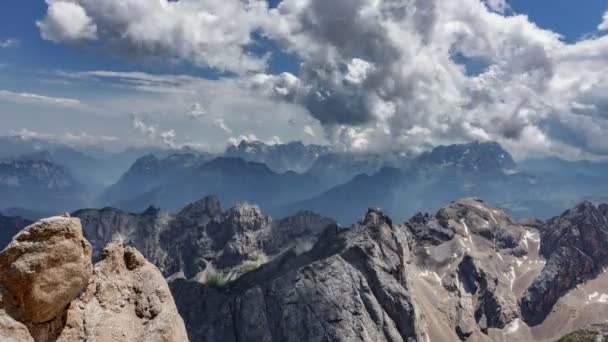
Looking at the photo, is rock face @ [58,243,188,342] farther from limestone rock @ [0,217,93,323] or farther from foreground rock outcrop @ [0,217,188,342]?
limestone rock @ [0,217,93,323]

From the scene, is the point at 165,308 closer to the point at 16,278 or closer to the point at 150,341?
the point at 150,341

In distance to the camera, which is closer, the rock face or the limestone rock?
the limestone rock

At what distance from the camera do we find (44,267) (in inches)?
1006

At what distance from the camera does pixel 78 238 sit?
2725cm

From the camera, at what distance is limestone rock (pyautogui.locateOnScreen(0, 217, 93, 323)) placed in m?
25.0

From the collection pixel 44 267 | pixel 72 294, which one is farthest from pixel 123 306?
pixel 44 267

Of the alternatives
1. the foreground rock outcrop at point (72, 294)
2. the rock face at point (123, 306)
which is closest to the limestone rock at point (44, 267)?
the foreground rock outcrop at point (72, 294)

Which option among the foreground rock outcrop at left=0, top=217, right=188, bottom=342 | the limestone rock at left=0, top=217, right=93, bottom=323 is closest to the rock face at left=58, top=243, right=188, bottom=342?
the foreground rock outcrop at left=0, top=217, right=188, bottom=342

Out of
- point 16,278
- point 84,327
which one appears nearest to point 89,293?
point 84,327

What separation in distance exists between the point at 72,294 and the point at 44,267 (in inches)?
93.9

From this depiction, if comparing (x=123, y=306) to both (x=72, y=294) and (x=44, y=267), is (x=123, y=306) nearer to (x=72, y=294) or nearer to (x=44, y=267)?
(x=72, y=294)

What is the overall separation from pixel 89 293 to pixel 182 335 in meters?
5.84

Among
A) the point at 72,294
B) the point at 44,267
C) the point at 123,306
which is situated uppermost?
the point at 44,267

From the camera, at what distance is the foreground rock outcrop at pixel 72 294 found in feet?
82.0
